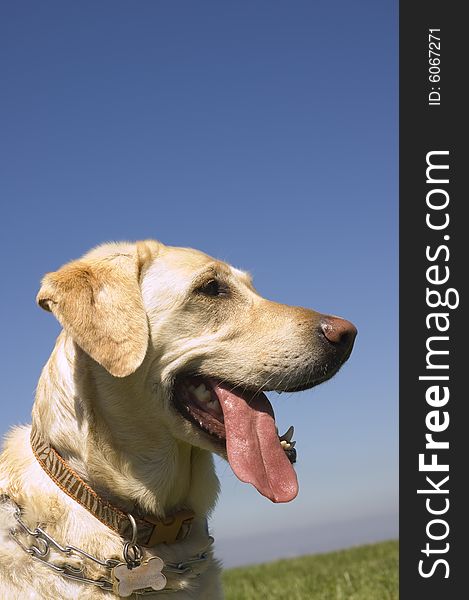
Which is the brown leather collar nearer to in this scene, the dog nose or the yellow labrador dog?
the yellow labrador dog

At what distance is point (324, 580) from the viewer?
889cm

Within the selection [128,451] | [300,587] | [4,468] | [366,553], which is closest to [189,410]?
[128,451]

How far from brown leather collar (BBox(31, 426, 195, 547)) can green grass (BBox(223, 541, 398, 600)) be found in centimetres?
363

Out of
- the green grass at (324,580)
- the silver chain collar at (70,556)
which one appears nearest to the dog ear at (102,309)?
the silver chain collar at (70,556)

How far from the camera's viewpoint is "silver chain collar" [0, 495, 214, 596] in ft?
14.1

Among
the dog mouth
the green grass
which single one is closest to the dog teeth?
the dog mouth

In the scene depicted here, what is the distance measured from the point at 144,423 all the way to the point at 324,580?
16.6 ft

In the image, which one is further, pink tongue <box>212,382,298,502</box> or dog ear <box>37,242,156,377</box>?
pink tongue <box>212,382,298,502</box>

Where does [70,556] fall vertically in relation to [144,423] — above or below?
below

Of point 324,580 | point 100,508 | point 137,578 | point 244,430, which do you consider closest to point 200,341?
point 244,430

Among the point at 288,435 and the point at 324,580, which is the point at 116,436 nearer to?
the point at 288,435

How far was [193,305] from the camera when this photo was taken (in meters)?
5.03

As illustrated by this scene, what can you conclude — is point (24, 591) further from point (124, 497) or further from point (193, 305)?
point (193, 305)

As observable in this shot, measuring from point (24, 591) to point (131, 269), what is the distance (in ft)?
6.16
